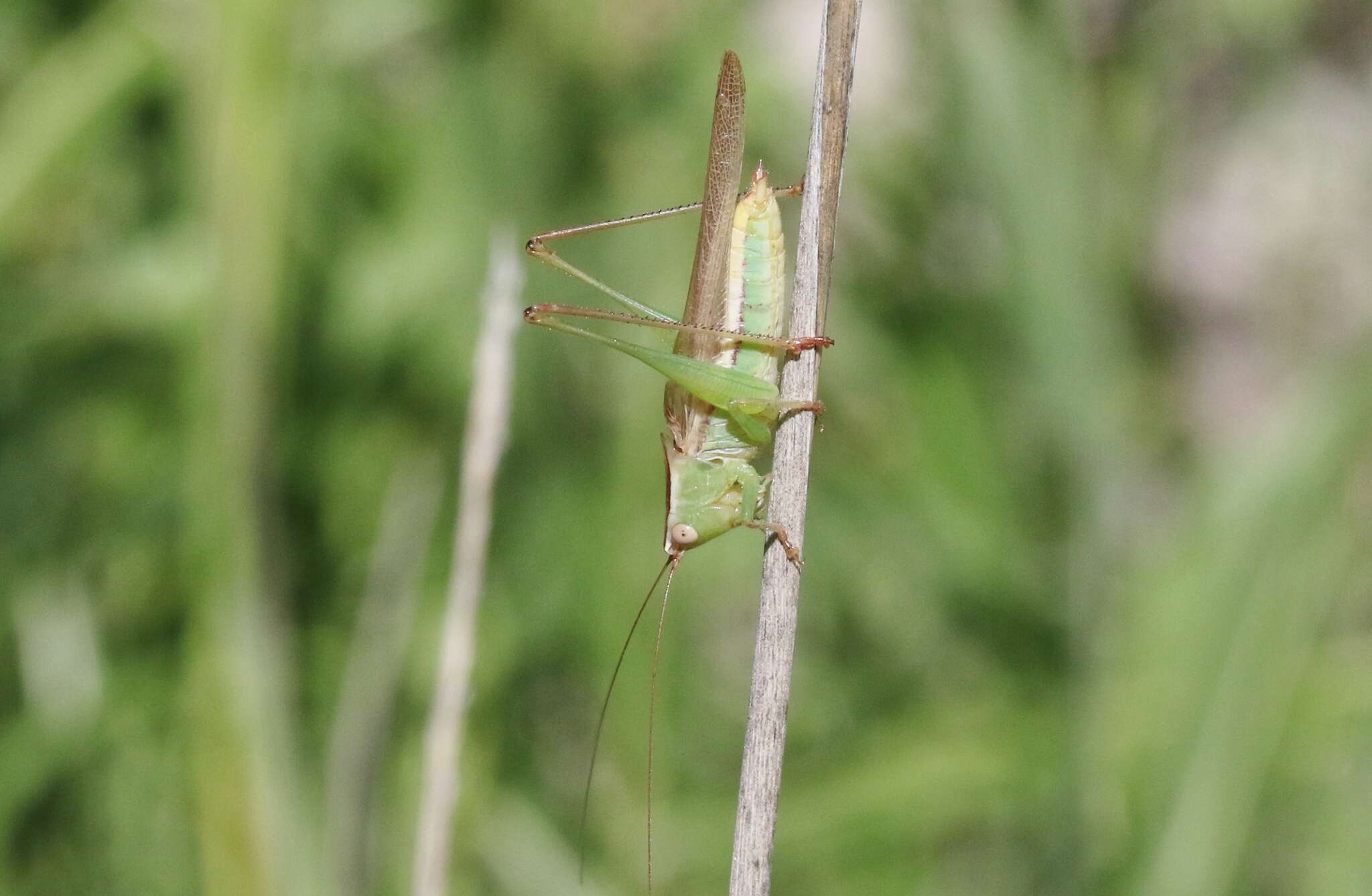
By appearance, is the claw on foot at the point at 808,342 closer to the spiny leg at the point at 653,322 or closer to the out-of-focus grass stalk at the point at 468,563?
the spiny leg at the point at 653,322

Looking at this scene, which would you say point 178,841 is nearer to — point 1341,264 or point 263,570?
point 263,570

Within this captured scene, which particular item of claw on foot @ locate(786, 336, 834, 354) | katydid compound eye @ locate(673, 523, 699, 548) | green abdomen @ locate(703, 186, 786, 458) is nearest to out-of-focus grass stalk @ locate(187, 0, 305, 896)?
katydid compound eye @ locate(673, 523, 699, 548)

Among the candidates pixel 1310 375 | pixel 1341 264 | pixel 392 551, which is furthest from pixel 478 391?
pixel 1341 264

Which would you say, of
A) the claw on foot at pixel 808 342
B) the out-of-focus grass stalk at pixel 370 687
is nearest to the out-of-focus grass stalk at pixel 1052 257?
the claw on foot at pixel 808 342

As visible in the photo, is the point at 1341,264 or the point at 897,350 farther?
the point at 1341,264

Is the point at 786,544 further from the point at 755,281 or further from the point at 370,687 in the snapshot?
the point at 370,687
